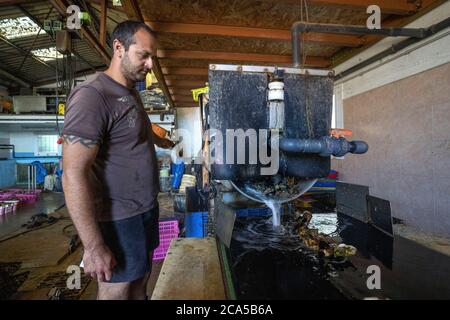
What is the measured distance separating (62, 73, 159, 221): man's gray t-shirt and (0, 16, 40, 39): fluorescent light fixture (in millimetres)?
6626

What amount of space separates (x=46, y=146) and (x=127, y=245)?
10.2 m

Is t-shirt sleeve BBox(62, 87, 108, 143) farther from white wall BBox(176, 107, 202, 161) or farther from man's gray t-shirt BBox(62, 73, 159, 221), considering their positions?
white wall BBox(176, 107, 202, 161)

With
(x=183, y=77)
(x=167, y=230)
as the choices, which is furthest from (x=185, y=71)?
(x=167, y=230)

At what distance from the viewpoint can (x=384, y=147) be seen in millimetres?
3459

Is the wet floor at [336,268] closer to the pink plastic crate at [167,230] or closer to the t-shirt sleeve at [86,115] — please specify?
the t-shirt sleeve at [86,115]

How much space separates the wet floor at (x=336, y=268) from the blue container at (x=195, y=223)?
1133mm

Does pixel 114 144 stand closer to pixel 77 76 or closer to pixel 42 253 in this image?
pixel 42 253

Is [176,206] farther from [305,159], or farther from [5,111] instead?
[5,111]

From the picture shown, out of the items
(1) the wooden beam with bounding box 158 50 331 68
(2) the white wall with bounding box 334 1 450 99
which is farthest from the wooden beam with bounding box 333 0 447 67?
(1) the wooden beam with bounding box 158 50 331 68

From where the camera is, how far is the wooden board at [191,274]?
1.04 meters

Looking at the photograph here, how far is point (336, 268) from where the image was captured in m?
1.17

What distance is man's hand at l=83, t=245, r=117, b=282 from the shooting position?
1067mm
